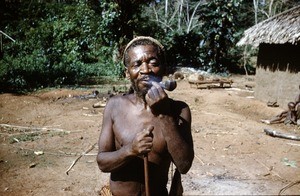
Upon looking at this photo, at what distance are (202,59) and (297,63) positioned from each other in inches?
354

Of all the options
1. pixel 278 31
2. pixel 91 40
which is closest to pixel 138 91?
pixel 278 31

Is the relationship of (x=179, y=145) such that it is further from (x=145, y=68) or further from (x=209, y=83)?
(x=209, y=83)

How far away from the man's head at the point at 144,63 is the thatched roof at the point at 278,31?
7721 millimetres

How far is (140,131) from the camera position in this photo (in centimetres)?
192


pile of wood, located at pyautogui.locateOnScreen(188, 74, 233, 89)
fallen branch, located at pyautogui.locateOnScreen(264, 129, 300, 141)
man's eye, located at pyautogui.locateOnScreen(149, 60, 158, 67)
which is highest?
man's eye, located at pyautogui.locateOnScreen(149, 60, 158, 67)

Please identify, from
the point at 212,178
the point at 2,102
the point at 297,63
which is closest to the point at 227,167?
the point at 212,178

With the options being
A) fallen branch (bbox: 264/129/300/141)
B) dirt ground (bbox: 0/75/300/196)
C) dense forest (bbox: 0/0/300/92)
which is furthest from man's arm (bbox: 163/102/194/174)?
dense forest (bbox: 0/0/300/92)

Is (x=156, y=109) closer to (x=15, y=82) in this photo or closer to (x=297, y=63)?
(x=297, y=63)

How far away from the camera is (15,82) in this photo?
1158cm

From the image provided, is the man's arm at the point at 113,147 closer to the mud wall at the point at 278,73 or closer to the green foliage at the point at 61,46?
the mud wall at the point at 278,73

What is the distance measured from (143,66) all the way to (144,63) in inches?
0.9

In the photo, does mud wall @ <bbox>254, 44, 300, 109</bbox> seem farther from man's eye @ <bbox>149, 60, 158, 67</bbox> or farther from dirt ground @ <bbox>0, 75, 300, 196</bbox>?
man's eye @ <bbox>149, 60, 158, 67</bbox>

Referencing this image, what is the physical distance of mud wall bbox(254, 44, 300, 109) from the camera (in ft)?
29.8

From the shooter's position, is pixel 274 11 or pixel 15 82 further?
pixel 274 11
